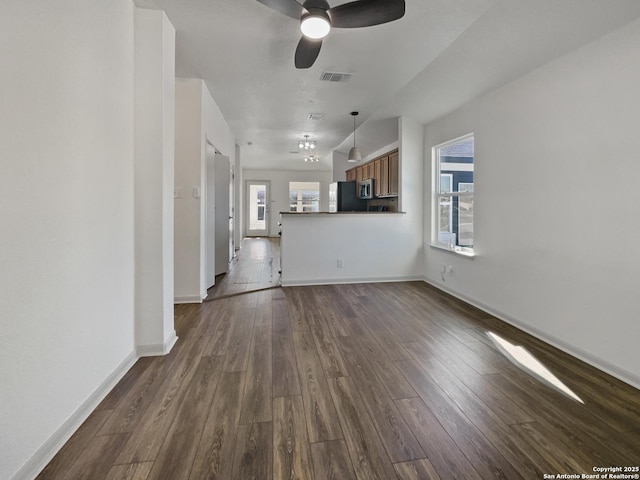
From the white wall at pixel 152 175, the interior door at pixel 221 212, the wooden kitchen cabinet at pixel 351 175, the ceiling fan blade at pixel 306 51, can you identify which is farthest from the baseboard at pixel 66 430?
the wooden kitchen cabinet at pixel 351 175

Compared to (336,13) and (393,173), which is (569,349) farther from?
(393,173)

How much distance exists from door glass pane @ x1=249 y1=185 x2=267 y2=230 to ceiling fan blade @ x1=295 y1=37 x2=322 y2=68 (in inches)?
358

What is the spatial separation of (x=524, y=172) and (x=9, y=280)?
11.9 ft

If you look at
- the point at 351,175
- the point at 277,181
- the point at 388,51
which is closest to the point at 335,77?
the point at 388,51

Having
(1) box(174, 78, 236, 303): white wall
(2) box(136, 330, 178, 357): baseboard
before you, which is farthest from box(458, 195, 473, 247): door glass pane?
(2) box(136, 330, 178, 357): baseboard

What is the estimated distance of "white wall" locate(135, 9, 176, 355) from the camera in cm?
230

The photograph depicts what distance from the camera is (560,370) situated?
2.22m

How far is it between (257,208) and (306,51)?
30.8 ft

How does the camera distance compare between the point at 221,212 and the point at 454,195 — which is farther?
the point at 221,212

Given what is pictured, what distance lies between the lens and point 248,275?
5312 millimetres

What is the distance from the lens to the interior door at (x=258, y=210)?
455 inches

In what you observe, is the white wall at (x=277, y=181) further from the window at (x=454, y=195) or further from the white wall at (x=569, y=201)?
the white wall at (x=569, y=201)

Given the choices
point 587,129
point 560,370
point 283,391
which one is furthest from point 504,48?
point 283,391

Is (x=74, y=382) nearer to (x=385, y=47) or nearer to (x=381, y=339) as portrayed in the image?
(x=381, y=339)
